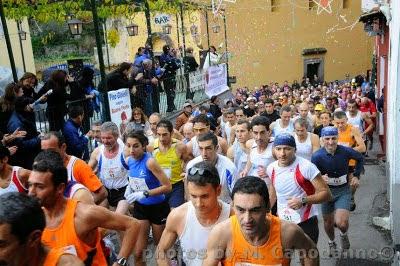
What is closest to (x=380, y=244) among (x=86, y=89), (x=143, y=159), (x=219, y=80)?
(x=143, y=159)

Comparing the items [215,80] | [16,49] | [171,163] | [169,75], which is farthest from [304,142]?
[16,49]

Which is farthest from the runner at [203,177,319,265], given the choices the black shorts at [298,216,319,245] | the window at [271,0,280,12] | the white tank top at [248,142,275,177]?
the window at [271,0,280,12]

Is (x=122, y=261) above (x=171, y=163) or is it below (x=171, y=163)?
above

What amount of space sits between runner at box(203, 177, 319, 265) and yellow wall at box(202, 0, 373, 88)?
2930 centimetres

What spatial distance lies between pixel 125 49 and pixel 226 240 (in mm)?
29626

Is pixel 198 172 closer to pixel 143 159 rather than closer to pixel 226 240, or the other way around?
pixel 226 240

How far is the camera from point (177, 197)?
6.32 meters

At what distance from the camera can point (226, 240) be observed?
123 inches

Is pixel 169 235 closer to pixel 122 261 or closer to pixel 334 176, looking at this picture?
pixel 122 261

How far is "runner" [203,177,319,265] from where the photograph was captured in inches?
120

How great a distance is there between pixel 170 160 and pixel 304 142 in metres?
1.86

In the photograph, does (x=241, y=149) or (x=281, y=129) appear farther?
(x=281, y=129)

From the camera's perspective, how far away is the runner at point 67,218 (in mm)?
3121

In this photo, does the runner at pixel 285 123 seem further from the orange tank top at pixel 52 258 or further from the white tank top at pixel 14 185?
A: the orange tank top at pixel 52 258
